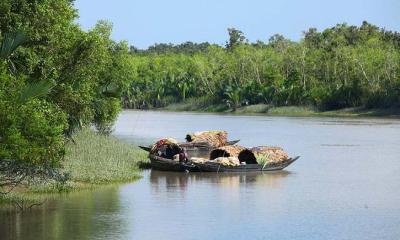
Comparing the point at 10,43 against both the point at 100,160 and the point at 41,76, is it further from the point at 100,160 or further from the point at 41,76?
the point at 100,160

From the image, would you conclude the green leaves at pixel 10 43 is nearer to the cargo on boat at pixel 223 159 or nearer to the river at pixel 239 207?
the river at pixel 239 207

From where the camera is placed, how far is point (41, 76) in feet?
90.1

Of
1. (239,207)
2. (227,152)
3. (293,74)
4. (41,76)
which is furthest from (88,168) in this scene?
(293,74)

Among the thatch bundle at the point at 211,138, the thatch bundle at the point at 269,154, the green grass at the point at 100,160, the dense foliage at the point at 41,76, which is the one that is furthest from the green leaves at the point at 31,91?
the thatch bundle at the point at 211,138

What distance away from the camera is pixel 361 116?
89.4 meters

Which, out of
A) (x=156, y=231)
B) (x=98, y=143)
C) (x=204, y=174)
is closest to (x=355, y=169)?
(x=204, y=174)

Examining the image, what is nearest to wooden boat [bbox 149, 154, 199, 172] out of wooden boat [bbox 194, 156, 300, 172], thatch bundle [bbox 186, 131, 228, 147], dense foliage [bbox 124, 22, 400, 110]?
wooden boat [bbox 194, 156, 300, 172]

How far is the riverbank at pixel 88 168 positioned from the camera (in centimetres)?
2691

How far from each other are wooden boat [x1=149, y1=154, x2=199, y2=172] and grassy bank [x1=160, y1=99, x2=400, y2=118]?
2177 inches

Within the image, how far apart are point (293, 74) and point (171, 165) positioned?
64.9 metres

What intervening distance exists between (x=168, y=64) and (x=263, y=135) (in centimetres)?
7228

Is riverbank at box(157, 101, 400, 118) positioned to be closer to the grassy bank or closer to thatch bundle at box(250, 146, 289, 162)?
the grassy bank

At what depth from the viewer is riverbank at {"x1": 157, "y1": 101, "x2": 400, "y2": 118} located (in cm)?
8944

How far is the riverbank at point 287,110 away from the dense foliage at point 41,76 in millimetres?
60439
